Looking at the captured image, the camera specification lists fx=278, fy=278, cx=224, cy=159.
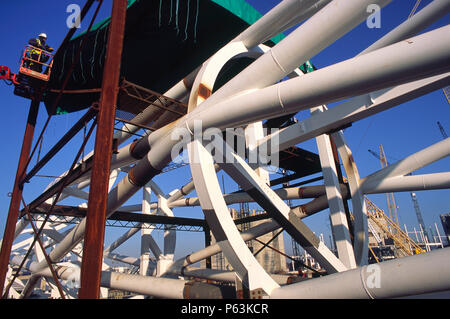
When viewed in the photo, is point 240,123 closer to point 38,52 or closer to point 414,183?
point 414,183

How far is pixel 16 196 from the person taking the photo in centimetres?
1759

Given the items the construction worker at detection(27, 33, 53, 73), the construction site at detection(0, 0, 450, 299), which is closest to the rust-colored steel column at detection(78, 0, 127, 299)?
the construction site at detection(0, 0, 450, 299)

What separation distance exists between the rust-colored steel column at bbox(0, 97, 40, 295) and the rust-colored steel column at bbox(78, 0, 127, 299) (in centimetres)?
1083

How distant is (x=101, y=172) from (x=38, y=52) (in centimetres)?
1265

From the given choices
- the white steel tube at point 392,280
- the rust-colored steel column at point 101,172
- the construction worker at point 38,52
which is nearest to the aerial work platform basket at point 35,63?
the construction worker at point 38,52

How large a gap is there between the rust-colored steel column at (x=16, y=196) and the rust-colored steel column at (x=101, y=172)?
35.5 feet

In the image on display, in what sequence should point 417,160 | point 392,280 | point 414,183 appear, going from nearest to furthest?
point 392,280 → point 417,160 → point 414,183

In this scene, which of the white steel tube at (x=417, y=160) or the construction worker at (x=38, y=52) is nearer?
the white steel tube at (x=417, y=160)

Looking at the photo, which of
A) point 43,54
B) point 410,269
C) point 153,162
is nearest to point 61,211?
point 43,54

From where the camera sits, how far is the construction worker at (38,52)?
1667 cm

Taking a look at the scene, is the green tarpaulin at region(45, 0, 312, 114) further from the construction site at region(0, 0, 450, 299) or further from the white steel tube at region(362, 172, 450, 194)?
the white steel tube at region(362, 172, 450, 194)

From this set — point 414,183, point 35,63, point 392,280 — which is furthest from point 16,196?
point 414,183

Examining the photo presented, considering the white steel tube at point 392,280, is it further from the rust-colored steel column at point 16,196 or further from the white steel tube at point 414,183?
the rust-colored steel column at point 16,196

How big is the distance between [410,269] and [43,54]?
813 inches
